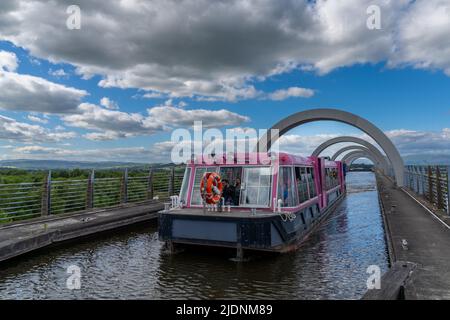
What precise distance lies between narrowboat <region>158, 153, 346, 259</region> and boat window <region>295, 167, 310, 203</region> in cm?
7

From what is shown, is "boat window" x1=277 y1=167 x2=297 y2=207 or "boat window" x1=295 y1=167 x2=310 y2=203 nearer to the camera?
"boat window" x1=277 y1=167 x2=297 y2=207

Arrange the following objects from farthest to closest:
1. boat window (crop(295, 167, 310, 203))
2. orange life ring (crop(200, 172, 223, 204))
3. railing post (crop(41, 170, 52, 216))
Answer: railing post (crop(41, 170, 52, 216)) < boat window (crop(295, 167, 310, 203)) < orange life ring (crop(200, 172, 223, 204))

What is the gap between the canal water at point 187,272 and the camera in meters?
6.58

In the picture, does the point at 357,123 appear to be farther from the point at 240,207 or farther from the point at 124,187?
the point at 240,207

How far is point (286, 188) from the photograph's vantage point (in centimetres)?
1002

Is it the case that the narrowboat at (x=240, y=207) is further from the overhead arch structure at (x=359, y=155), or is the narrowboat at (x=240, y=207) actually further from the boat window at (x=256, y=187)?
the overhead arch structure at (x=359, y=155)

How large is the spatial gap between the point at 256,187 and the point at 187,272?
3222 mm

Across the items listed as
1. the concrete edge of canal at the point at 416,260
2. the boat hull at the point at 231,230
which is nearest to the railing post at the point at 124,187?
the boat hull at the point at 231,230

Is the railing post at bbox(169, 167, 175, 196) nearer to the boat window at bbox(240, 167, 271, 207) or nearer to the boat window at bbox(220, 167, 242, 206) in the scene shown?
the boat window at bbox(220, 167, 242, 206)

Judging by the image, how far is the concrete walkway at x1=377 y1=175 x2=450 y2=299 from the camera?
18.5 feet

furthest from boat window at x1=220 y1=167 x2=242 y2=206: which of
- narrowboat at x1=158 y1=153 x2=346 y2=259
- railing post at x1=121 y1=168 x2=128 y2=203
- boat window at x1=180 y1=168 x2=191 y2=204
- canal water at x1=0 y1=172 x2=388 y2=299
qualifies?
railing post at x1=121 y1=168 x2=128 y2=203

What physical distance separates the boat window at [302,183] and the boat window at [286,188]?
0.84 metres
